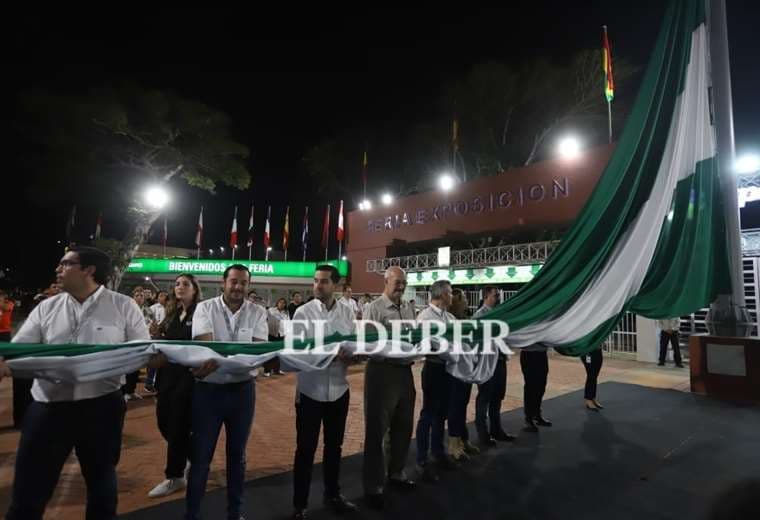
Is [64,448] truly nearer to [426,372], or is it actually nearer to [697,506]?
[426,372]

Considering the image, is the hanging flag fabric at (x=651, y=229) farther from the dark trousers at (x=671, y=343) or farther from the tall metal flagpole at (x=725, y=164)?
the dark trousers at (x=671, y=343)

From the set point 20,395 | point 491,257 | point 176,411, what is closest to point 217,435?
point 176,411

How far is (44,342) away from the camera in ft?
6.73

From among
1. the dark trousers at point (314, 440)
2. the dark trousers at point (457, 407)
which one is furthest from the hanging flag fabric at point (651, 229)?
the dark trousers at point (314, 440)

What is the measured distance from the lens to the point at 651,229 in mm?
3789

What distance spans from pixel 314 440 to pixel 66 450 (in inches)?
50.6

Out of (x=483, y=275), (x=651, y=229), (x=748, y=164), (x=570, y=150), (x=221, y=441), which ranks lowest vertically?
(x=221, y=441)

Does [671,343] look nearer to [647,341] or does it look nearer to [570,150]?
[647,341]

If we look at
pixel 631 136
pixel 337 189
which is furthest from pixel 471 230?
pixel 631 136

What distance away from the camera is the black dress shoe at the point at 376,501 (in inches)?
107

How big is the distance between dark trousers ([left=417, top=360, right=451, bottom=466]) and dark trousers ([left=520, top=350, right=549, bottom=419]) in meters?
1.35

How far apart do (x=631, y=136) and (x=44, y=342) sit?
509cm

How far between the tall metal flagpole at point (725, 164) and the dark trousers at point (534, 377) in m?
2.54

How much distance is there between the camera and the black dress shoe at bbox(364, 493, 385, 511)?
2719mm
